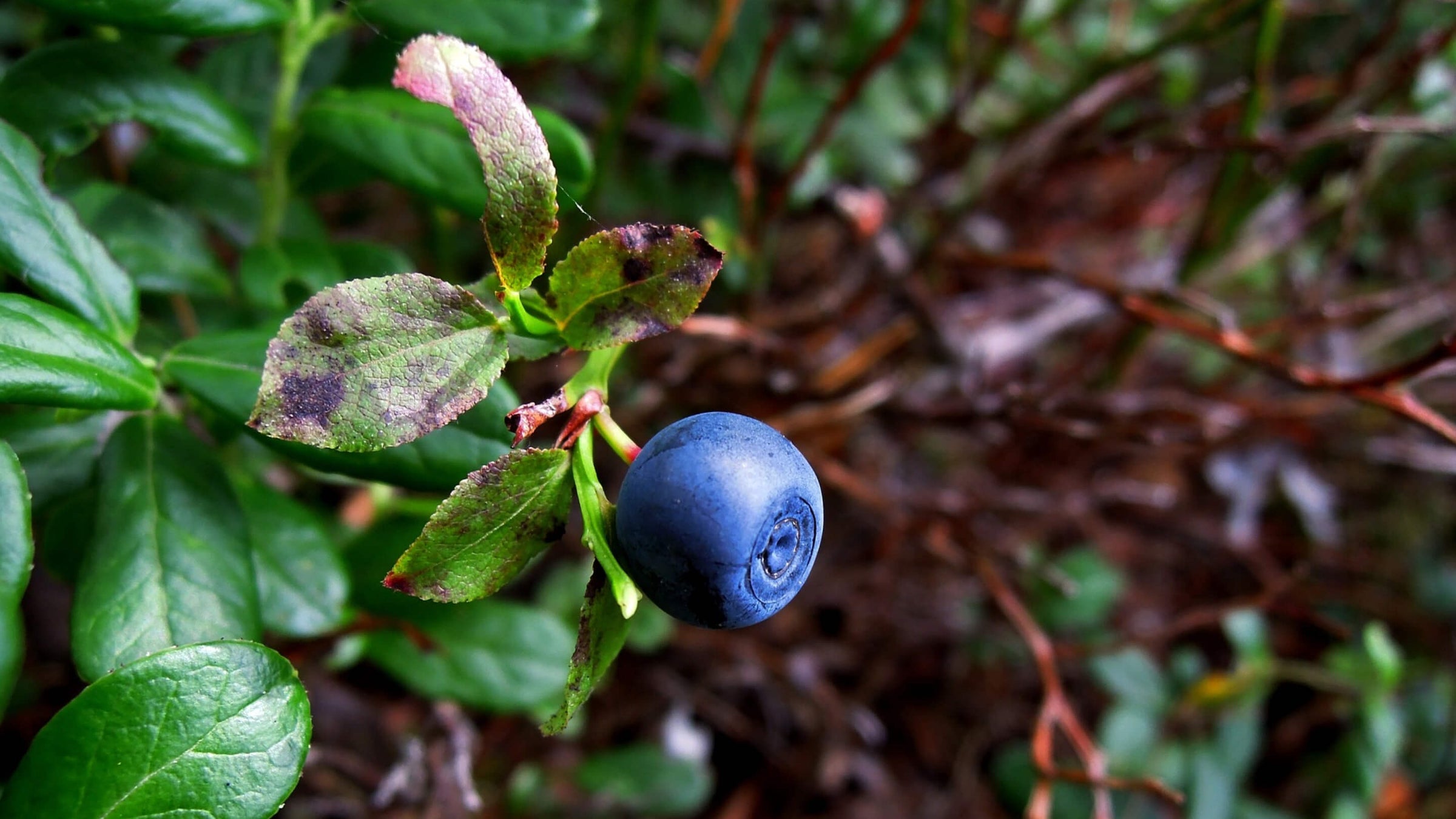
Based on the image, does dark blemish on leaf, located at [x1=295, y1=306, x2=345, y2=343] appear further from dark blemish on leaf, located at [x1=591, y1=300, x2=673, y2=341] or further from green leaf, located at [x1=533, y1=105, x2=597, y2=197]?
green leaf, located at [x1=533, y1=105, x2=597, y2=197]

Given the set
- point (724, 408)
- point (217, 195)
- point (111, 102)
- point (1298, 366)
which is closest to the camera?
point (111, 102)

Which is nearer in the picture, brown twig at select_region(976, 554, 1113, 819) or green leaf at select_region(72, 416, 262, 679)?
green leaf at select_region(72, 416, 262, 679)

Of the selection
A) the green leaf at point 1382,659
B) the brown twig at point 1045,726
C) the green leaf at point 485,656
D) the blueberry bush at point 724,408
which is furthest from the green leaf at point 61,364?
the green leaf at point 1382,659

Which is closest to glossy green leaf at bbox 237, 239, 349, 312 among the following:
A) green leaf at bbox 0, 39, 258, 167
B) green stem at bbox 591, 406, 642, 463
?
green leaf at bbox 0, 39, 258, 167

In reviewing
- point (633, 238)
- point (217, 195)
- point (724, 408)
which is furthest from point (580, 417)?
point (724, 408)

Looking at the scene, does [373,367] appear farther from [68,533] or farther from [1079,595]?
[1079,595]

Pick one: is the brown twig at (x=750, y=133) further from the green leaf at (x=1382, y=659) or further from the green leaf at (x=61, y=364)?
the green leaf at (x=1382, y=659)
